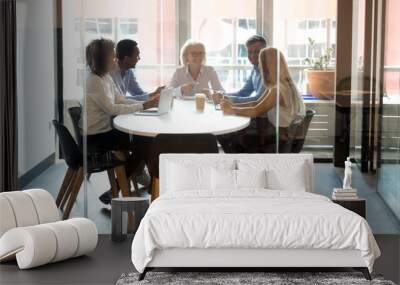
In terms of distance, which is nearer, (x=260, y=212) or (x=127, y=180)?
(x=260, y=212)

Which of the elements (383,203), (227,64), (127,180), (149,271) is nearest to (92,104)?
(127,180)

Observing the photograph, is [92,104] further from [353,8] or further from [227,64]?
[353,8]

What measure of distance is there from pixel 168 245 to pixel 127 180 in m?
2.19

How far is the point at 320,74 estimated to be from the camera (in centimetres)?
868

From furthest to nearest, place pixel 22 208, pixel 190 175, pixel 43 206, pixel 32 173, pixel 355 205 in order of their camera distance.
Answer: pixel 32 173 → pixel 355 205 → pixel 190 175 → pixel 43 206 → pixel 22 208

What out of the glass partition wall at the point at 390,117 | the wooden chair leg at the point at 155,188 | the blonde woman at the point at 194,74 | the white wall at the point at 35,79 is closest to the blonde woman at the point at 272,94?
the blonde woman at the point at 194,74

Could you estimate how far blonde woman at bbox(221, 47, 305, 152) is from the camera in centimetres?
865

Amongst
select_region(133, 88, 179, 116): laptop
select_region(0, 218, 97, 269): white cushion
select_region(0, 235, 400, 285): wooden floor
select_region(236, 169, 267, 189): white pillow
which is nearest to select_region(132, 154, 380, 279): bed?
select_region(0, 235, 400, 285): wooden floor

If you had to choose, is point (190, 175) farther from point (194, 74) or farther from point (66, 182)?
point (66, 182)

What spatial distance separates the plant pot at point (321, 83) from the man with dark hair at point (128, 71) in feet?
4.72

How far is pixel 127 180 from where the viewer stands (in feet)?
29.0

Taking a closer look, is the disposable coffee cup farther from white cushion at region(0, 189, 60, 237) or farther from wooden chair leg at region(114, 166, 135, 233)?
white cushion at region(0, 189, 60, 237)

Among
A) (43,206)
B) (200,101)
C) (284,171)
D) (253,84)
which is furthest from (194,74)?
(43,206)

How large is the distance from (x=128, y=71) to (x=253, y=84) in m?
1.21
